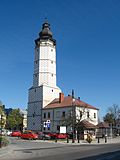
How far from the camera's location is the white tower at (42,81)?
276 ft

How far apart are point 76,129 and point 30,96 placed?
2805 cm

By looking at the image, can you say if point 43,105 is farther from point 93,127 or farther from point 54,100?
point 93,127

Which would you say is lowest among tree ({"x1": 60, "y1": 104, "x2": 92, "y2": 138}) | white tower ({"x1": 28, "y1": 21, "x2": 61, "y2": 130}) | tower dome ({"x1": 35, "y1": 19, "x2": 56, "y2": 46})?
tree ({"x1": 60, "y1": 104, "x2": 92, "y2": 138})

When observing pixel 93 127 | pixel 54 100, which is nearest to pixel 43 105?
pixel 54 100

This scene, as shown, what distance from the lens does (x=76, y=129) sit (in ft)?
208

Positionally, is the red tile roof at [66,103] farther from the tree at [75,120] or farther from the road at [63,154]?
the road at [63,154]

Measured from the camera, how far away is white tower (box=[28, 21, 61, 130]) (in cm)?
8412

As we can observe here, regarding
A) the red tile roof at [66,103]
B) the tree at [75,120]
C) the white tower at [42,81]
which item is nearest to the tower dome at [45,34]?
the white tower at [42,81]

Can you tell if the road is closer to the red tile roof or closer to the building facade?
the red tile roof

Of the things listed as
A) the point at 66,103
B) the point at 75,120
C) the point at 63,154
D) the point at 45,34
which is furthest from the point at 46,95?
the point at 63,154

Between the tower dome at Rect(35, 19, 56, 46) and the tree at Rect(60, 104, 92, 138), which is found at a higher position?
the tower dome at Rect(35, 19, 56, 46)

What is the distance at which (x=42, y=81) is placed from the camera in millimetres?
85000

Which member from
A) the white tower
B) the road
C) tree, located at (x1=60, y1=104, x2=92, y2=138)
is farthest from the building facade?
the road

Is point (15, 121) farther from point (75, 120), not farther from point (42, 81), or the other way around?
point (75, 120)
